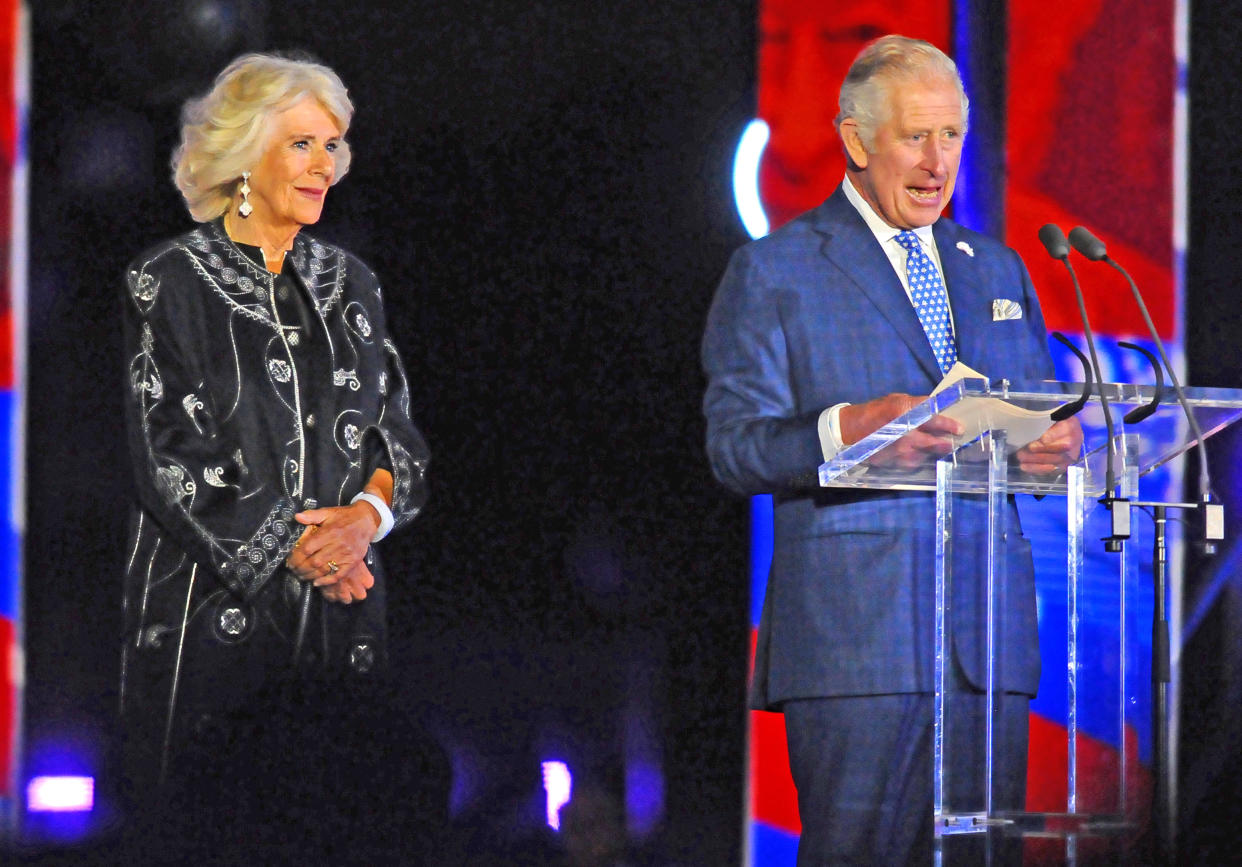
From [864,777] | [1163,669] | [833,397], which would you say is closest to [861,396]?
[833,397]

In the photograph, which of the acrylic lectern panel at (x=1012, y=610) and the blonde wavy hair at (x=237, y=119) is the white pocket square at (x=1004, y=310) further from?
the blonde wavy hair at (x=237, y=119)

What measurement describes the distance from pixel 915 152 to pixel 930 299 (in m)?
0.29

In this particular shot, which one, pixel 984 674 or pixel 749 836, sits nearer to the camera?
pixel 984 674

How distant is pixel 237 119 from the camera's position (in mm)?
3742

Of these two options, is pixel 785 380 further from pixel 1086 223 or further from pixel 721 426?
pixel 1086 223

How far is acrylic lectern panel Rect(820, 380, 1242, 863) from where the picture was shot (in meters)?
2.17

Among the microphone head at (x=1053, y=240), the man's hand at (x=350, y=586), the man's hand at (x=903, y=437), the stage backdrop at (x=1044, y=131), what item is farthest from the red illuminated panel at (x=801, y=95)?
the microphone head at (x=1053, y=240)

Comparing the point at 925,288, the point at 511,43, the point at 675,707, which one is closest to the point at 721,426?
the point at 925,288

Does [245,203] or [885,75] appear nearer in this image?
[885,75]

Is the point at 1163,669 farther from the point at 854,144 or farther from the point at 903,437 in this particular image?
the point at 854,144

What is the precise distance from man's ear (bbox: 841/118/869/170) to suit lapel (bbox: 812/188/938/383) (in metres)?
0.11

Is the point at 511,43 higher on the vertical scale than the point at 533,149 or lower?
higher

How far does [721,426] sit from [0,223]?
1.78m

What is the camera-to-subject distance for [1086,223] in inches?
169
